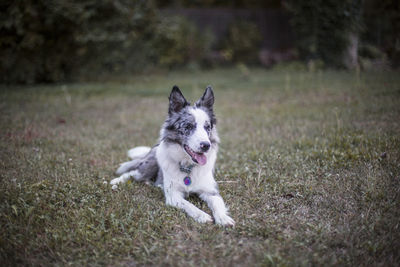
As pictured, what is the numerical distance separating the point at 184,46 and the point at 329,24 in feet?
29.6

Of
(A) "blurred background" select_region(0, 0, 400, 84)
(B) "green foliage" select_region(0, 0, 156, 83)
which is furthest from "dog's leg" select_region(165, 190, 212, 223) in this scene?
(B) "green foliage" select_region(0, 0, 156, 83)

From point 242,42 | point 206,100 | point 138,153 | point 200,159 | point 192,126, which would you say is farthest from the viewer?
point 242,42

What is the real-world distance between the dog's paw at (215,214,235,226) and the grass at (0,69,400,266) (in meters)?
0.07

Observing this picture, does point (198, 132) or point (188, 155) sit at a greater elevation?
point (198, 132)

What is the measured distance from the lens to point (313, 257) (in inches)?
95.0

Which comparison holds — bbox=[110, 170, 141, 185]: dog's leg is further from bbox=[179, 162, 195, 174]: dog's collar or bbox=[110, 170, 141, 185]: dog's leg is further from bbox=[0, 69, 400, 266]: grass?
bbox=[179, 162, 195, 174]: dog's collar

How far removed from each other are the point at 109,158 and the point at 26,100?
5.77m

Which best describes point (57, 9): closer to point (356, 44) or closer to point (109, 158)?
point (109, 158)

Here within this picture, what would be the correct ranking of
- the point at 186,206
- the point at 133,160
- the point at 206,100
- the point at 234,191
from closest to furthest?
the point at 186,206
the point at 234,191
the point at 206,100
the point at 133,160

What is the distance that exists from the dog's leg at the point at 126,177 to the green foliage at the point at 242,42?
46.9ft

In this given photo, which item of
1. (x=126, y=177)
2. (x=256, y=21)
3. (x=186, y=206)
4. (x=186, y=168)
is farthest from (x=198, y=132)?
(x=256, y=21)

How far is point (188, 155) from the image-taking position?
3.69m

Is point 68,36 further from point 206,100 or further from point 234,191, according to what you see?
point 234,191

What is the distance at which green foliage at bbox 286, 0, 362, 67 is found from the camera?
8.50m
